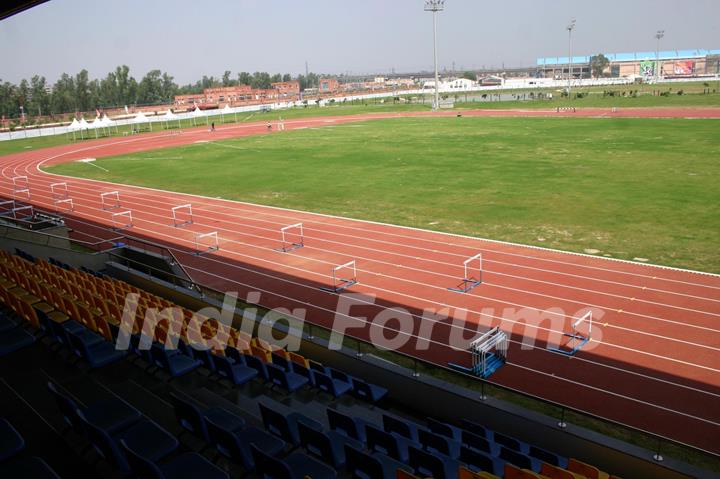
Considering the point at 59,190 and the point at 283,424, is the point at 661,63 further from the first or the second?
the point at 283,424

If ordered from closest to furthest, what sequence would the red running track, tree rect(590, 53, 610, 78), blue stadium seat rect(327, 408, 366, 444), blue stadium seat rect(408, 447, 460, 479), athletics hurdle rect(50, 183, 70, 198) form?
blue stadium seat rect(408, 447, 460, 479)
blue stadium seat rect(327, 408, 366, 444)
the red running track
athletics hurdle rect(50, 183, 70, 198)
tree rect(590, 53, 610, 78)

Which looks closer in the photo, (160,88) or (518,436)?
(518,436)

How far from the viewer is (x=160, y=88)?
12756 cm

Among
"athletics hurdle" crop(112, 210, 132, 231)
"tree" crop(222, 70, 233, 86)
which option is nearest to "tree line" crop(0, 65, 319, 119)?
"tree" crop(222, 70, 233, 86)

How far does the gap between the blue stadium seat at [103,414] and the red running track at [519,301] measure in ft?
20.0

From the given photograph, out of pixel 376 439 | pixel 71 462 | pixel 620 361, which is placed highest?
pixel 71 462

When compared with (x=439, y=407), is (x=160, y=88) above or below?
above

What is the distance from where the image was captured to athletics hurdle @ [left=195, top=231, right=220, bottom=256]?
1789 cm

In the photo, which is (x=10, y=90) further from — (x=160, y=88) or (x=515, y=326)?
(x=515, y=326)

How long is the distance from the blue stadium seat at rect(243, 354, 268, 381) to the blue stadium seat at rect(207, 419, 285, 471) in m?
1.90

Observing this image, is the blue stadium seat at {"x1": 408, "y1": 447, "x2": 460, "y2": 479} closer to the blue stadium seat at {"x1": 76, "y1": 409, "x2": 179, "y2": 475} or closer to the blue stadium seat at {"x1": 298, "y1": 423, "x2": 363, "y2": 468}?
the blue stadium seat at {"x1": 298, "y1": 423, "x2": 363, "y2": 468}

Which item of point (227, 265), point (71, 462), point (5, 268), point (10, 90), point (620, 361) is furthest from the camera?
point (10, 90)

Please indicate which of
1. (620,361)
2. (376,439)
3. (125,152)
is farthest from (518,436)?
(125,152)

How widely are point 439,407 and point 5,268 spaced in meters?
9.52
